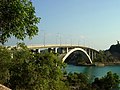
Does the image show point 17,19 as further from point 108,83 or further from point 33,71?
point 108,83

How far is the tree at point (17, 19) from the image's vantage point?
6.24m

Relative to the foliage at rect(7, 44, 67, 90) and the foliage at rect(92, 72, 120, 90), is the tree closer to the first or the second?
the foliage at rect(7, 44, 67, 90)

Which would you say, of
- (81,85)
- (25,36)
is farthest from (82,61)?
(25,36)

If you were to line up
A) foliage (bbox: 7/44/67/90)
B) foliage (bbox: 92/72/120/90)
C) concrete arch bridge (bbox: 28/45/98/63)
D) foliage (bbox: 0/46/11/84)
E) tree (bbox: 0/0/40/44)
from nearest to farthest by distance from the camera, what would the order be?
tree (bbox: 0/0/40/44)
foliage (bbox: 0/46/11/84)
foliage (bbox: 7/44/67/90)
foliage (bbox: 92/72/120/90)
concrete arch bridge (bbox: 28/45/98/63)

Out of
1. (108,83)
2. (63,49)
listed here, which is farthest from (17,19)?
(63,49)

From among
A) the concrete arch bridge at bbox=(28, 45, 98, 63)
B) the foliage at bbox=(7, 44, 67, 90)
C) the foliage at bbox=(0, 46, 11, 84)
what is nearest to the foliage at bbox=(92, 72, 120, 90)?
the concrete arch bridge at bbox=(28, 45, 98, 63)

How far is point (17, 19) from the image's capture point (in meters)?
6.31

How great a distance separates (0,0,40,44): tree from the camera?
6.24 meters

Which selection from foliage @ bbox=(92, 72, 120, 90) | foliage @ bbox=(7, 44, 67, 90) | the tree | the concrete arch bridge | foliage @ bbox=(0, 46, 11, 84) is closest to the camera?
the tree

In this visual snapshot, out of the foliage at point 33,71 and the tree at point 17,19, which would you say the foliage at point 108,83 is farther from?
the tree at point 17,19

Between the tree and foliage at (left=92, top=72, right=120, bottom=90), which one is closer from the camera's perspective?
the tree

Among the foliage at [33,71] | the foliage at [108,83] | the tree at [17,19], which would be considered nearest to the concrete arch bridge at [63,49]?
the foliage at [108,83]

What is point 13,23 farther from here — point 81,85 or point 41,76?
point 81,85

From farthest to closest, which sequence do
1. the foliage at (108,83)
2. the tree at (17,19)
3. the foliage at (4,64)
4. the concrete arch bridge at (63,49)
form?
1. the concrete arch bridge at (63,49)
2. the foliage at (108,83)
3. the foliage at (4,64)
4. the tree at (17,19)
